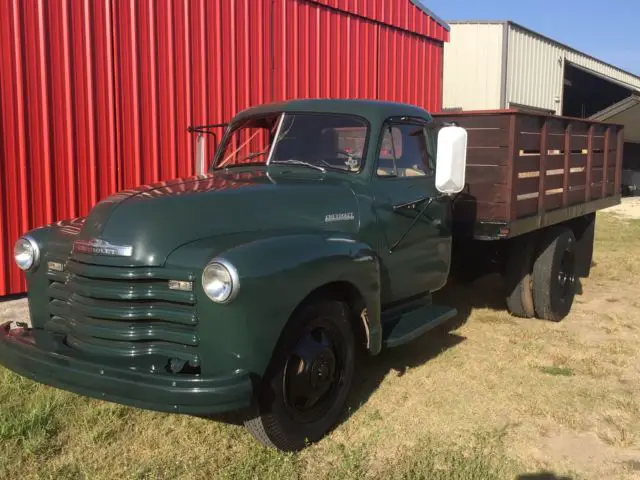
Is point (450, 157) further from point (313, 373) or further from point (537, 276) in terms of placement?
point (537, 276)

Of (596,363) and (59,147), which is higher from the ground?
(59,147)

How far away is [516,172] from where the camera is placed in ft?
17.0

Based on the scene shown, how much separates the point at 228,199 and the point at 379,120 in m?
1.38

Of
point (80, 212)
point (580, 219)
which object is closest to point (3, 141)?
point (80, 212)

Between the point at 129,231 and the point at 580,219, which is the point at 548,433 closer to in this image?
the point at 129,231

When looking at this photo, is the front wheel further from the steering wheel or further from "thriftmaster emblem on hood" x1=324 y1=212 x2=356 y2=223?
the steering wheel

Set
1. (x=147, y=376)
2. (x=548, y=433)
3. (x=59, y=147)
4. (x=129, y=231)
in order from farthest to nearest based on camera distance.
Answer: (x=59, y=147)
(x=548, y=433)
(x=129, y=231)
(x=147, y=376)

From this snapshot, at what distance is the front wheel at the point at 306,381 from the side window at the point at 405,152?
4.06 feet

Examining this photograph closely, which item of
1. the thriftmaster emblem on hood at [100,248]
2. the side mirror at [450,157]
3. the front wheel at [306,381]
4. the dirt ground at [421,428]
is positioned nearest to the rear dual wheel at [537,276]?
the dirt ground at [421,428]

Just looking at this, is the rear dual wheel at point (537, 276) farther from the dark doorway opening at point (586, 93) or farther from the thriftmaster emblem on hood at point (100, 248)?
the dark doorway opening at point (586, 93)

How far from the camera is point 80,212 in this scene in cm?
618

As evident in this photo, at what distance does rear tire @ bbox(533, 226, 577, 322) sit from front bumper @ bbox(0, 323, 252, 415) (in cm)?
408

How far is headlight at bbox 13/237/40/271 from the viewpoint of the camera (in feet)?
12.3

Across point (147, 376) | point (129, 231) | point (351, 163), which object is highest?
point (351, 163)
